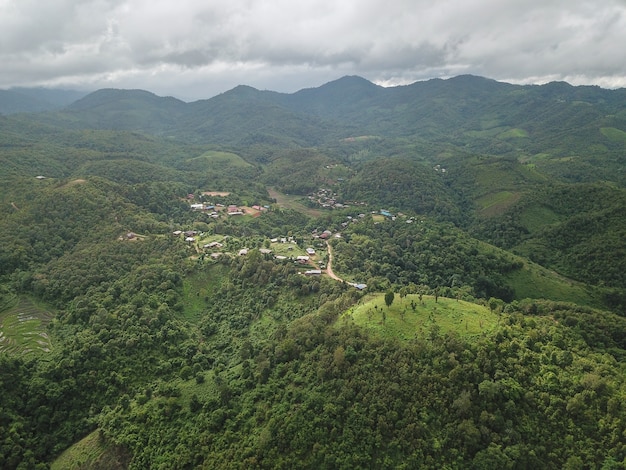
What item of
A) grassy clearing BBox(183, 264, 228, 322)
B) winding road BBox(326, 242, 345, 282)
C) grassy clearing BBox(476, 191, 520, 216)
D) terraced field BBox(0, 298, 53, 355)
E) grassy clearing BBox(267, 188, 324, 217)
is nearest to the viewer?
terraced field BBox(0, 298, 53, 355)

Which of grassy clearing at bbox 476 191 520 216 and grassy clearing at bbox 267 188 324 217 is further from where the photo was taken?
grassy clearing at bbox 267 188 324 217

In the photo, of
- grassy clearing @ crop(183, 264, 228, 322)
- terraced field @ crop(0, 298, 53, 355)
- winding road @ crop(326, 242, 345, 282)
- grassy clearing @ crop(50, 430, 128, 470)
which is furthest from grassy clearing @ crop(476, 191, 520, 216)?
terraced field @ crop(0, 298, 53, 355)

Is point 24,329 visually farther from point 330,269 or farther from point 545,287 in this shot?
point 545,287

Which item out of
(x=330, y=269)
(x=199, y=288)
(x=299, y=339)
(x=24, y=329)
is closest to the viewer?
(x=299, y=339)

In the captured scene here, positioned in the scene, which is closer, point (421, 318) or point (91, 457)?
point (91, 457)

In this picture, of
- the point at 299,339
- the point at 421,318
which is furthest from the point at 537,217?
the point at 299,339

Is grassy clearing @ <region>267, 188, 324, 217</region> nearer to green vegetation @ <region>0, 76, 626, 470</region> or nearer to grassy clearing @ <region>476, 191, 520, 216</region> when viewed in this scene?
green vegetation @ <region>0, 76, 626, 470</region>

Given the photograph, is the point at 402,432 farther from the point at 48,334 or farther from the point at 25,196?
the point at 25,196
